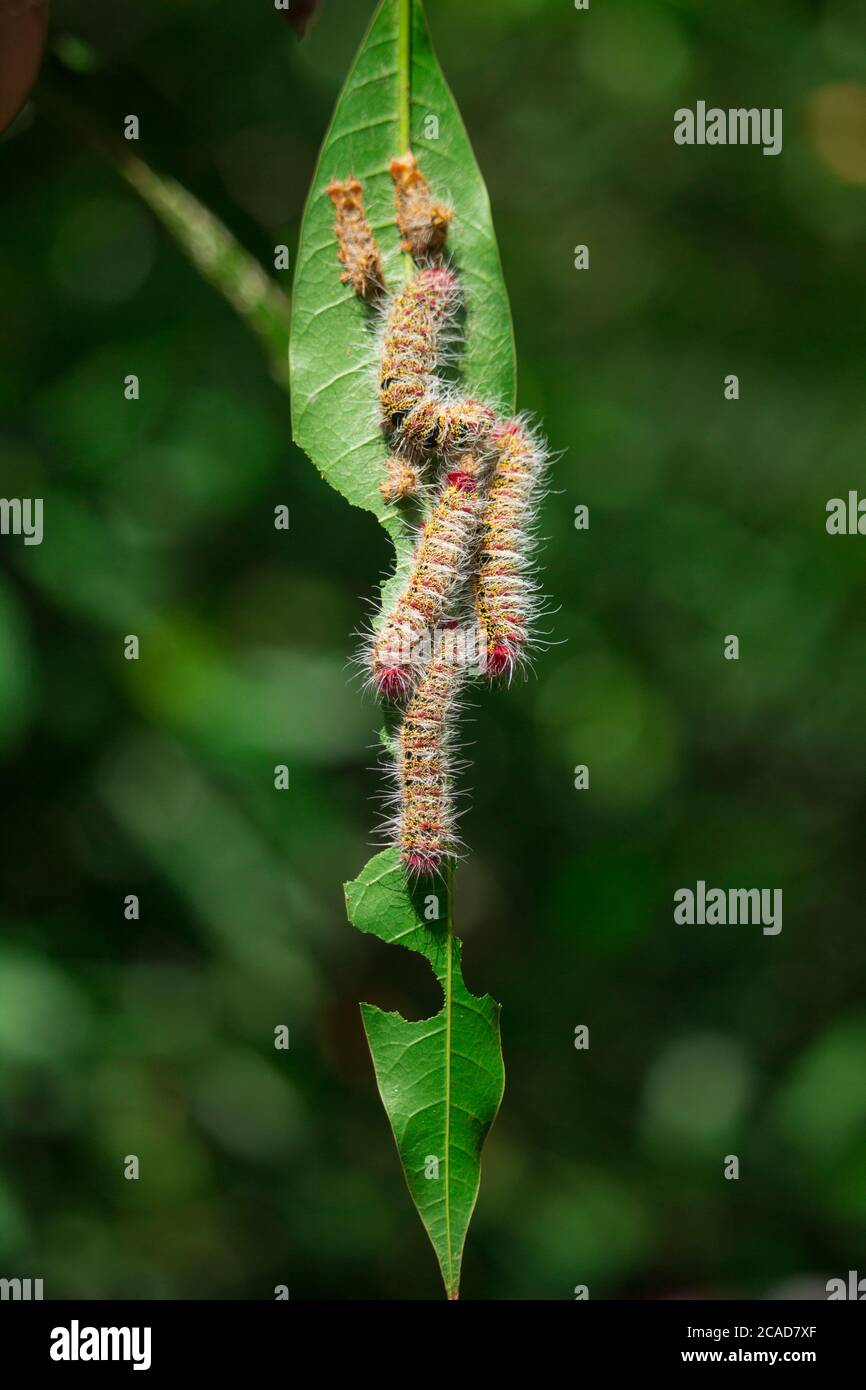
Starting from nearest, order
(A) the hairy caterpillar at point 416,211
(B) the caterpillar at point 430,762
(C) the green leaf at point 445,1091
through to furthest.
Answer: (C) the green leaf at point 445,1091
(A) the hairy caterpillar at point 416,211
(B) the caterpillar at point 430,762

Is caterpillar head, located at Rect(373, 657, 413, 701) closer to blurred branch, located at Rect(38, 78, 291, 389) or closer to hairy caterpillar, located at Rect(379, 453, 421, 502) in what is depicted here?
hairy caterpillar, located at Rect(379, 453, 421, 502)

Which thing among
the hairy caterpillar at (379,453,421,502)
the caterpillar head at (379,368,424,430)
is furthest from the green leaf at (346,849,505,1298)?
the caterpillar head at (379,368,424,430)

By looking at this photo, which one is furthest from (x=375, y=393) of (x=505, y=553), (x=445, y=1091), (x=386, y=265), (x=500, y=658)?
(x=445, y=1091)

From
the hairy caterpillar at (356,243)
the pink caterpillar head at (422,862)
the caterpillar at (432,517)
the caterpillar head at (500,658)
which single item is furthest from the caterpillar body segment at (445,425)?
the pink caterpillar head at (422,862)

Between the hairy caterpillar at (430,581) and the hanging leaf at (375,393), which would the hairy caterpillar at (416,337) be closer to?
the hanging leaf at (375,393)

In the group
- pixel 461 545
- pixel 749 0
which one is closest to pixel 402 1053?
pixel 461 545
